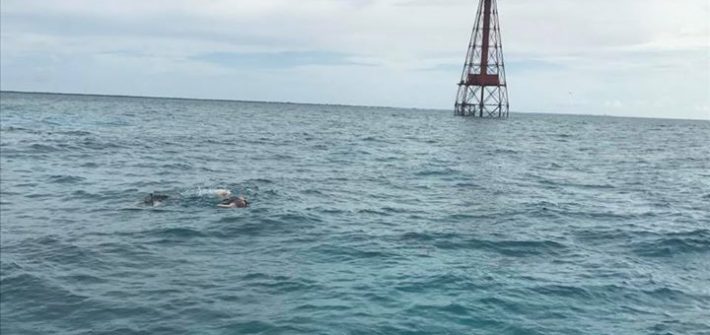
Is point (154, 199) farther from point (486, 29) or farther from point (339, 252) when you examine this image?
point (486, 29)

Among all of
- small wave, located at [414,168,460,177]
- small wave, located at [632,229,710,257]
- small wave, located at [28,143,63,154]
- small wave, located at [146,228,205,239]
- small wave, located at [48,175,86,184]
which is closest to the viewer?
small wave, located at [146,228,205,239]

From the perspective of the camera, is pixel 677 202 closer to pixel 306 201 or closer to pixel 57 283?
pixel 306 201

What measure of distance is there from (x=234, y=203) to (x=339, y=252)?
227 inches

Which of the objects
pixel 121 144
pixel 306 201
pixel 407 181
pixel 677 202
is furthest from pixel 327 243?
pixel 121 144

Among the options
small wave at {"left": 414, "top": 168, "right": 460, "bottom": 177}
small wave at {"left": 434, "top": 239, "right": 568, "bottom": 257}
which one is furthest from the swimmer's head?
small wave at {"left": 414, "top": 168, "right": 460, "bottom": 177}

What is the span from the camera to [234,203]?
18500 millimetres

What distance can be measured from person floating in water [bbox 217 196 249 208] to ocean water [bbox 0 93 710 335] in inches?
23.0

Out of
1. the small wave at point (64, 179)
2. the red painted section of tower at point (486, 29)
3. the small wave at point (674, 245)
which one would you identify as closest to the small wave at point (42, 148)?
the small wave at point (64, 179)

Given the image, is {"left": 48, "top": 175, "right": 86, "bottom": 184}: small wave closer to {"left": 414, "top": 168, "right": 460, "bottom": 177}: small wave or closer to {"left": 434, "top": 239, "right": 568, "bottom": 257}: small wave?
{"left": 434, "top": 239, "right": 568, "bottom": 257}: small wave

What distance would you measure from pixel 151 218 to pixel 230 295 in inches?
257

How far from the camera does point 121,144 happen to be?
117 feet

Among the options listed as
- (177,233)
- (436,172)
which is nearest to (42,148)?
(177,233)

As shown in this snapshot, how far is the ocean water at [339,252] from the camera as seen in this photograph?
9922 millimetres

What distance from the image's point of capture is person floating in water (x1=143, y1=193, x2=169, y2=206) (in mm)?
18033
